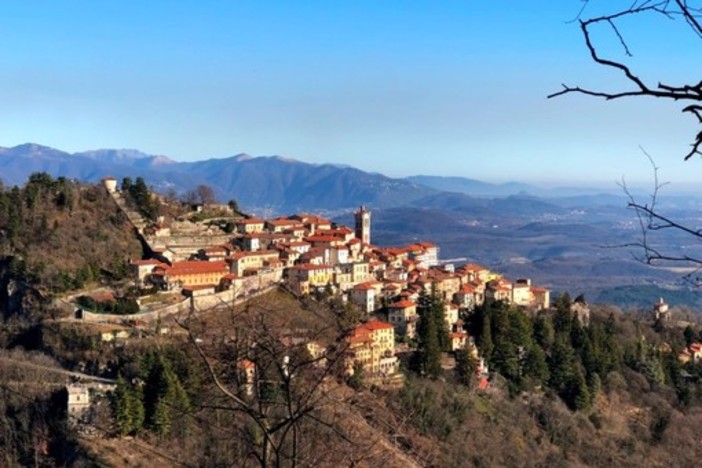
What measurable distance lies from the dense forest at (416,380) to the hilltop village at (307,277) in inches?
28.1

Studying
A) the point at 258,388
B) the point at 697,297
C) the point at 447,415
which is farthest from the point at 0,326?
the point at 697,297

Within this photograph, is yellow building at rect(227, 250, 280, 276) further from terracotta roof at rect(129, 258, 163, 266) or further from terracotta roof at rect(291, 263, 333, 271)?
terracotta roof at rect(129, 258, 163, 266)

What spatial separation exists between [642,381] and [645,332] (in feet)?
22.6

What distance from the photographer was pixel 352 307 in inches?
917

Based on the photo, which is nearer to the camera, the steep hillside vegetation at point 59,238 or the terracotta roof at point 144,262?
the steep hillside vegetation at point 59,238

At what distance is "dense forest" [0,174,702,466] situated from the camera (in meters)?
16.0

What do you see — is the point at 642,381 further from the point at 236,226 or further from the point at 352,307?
the point at 236,226

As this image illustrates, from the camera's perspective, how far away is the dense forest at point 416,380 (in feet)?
52.4


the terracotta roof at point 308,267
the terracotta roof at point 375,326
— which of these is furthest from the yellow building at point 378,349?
the terracotta roof at point 308,267

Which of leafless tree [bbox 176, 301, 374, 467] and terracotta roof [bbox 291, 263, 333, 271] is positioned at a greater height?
leafless tree [bbox 176, 301, 374, 467]

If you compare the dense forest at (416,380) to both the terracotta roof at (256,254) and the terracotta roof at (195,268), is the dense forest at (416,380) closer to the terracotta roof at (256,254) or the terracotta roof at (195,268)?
the terracotta roof at (195,268)

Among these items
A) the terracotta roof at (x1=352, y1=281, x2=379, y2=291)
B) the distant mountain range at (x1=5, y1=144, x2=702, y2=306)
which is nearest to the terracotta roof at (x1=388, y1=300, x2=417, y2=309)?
the terracotta roof at (x1=352, y1=281, x2=379, y2=291)

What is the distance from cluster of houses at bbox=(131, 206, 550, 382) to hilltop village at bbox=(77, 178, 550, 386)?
3 centimetres

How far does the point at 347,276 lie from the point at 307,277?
2.08 m
